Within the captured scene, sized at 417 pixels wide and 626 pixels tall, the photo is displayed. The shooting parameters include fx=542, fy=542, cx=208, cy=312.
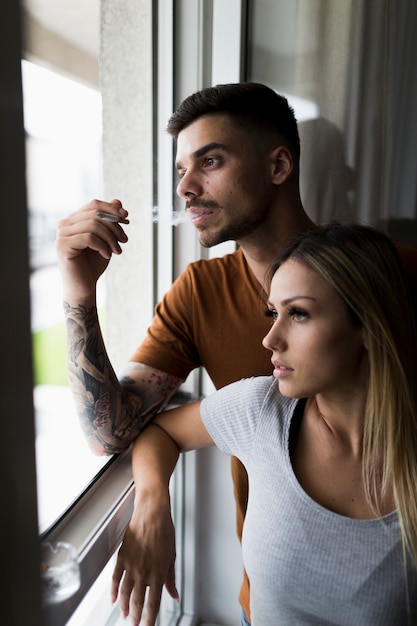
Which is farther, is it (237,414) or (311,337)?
(237,414)

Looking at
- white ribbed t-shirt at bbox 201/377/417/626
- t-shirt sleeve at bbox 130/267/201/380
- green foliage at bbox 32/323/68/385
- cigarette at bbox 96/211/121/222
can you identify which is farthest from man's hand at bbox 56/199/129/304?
white ribbed t-shirt at bbox 201/377/417/626

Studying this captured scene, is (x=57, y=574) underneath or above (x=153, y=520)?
above

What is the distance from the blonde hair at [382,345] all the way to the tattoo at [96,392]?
41 cm

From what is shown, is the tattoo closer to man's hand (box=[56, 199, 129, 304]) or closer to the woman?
man's hand (box=[56, 199, 129, 304])

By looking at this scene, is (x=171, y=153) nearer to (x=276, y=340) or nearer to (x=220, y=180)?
(x=220, y=180)

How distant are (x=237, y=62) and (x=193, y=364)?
0.84m

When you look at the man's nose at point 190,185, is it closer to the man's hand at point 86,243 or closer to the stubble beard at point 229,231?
the stubble beard at point 229,231

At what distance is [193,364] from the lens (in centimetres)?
128

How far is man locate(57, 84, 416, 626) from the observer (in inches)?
37.9

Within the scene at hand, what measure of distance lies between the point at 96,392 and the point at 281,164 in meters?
0.64

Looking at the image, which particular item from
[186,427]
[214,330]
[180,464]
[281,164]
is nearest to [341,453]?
[186,427]

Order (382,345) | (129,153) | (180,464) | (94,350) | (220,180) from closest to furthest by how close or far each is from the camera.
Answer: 1. (382,345)
2. (94,350)
3. (220,180)
4. (129,153)
5. (180,464)

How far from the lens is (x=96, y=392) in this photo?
1.04m

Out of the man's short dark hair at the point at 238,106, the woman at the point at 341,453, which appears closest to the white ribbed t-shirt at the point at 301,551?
the woman at the point at 341,453
